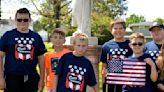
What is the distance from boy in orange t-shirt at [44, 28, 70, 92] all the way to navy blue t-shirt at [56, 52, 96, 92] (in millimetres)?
684

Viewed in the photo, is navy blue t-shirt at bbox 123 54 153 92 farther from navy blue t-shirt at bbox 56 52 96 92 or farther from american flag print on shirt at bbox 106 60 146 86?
navy blue t-shirt at bbox 56 52 96 92

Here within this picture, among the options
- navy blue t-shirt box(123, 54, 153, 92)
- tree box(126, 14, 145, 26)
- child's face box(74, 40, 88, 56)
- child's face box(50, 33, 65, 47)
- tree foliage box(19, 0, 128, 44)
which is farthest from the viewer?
tree box(126, 14, 145, 26)

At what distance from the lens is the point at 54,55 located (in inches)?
227

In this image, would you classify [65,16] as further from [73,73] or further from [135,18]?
[135,18]

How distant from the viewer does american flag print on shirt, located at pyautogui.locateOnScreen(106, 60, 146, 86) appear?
5332 millimetres

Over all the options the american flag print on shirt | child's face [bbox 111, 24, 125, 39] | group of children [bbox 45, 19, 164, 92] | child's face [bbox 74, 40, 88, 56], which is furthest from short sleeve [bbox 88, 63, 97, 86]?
child's face [bbox 111, 24, 125, 39]

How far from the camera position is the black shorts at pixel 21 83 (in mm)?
5293

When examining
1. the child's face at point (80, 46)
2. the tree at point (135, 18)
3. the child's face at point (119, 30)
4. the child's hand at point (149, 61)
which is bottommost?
the child's hand at point (149, 61)

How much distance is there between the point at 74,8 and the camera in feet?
27.8

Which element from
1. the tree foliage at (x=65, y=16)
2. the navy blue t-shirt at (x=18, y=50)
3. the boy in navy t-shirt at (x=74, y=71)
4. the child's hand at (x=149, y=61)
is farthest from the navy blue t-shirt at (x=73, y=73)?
the tree foliage at (x=65, y=16)

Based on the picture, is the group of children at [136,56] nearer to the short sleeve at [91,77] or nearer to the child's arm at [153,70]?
the child's arm at [153,70]

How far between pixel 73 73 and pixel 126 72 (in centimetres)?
87

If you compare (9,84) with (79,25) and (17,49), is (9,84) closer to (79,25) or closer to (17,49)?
(17,49)

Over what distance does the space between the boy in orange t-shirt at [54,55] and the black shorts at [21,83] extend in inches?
14.4
